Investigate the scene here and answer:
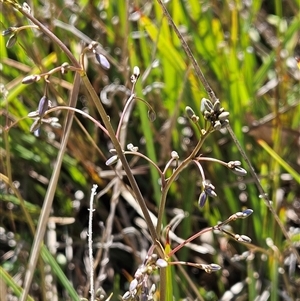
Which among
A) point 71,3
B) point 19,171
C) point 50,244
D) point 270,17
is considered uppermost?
point 71,3

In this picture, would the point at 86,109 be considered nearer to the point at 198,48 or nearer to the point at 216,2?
the point at 198,48

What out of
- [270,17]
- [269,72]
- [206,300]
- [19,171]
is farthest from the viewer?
[270,17]

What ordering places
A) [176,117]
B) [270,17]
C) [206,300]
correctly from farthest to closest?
1. [270,17]
2. [176,117]
3. [206,300]

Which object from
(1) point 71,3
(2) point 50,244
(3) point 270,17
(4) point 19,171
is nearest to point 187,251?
(2) point 50,244

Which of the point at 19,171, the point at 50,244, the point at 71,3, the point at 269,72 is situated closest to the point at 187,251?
the point at 50,244

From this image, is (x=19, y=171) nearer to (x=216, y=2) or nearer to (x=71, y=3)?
(x=71, y=3)

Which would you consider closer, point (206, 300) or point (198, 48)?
point (206, 300)

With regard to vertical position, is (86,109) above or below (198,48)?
below
